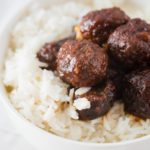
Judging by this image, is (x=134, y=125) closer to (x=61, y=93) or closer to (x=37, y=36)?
(x=61, y=93)

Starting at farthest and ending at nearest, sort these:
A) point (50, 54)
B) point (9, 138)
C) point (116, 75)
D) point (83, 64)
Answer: point (9, 138) → point (50, 54) → point (116, 75) → point (83, 64)

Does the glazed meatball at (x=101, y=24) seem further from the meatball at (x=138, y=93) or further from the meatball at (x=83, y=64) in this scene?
the meatball at (x=138, y=93)

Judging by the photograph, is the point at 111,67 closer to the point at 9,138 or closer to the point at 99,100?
the point at 99,100

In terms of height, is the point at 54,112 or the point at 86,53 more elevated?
the point at 86,53

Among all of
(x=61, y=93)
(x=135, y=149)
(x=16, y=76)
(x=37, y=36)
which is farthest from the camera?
(x=37, y=36)

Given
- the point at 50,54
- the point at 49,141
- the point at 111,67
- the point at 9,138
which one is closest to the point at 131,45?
the point at 111,67

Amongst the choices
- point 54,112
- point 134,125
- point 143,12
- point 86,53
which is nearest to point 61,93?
point 54,112

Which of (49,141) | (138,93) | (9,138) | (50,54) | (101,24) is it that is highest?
(101,24)
